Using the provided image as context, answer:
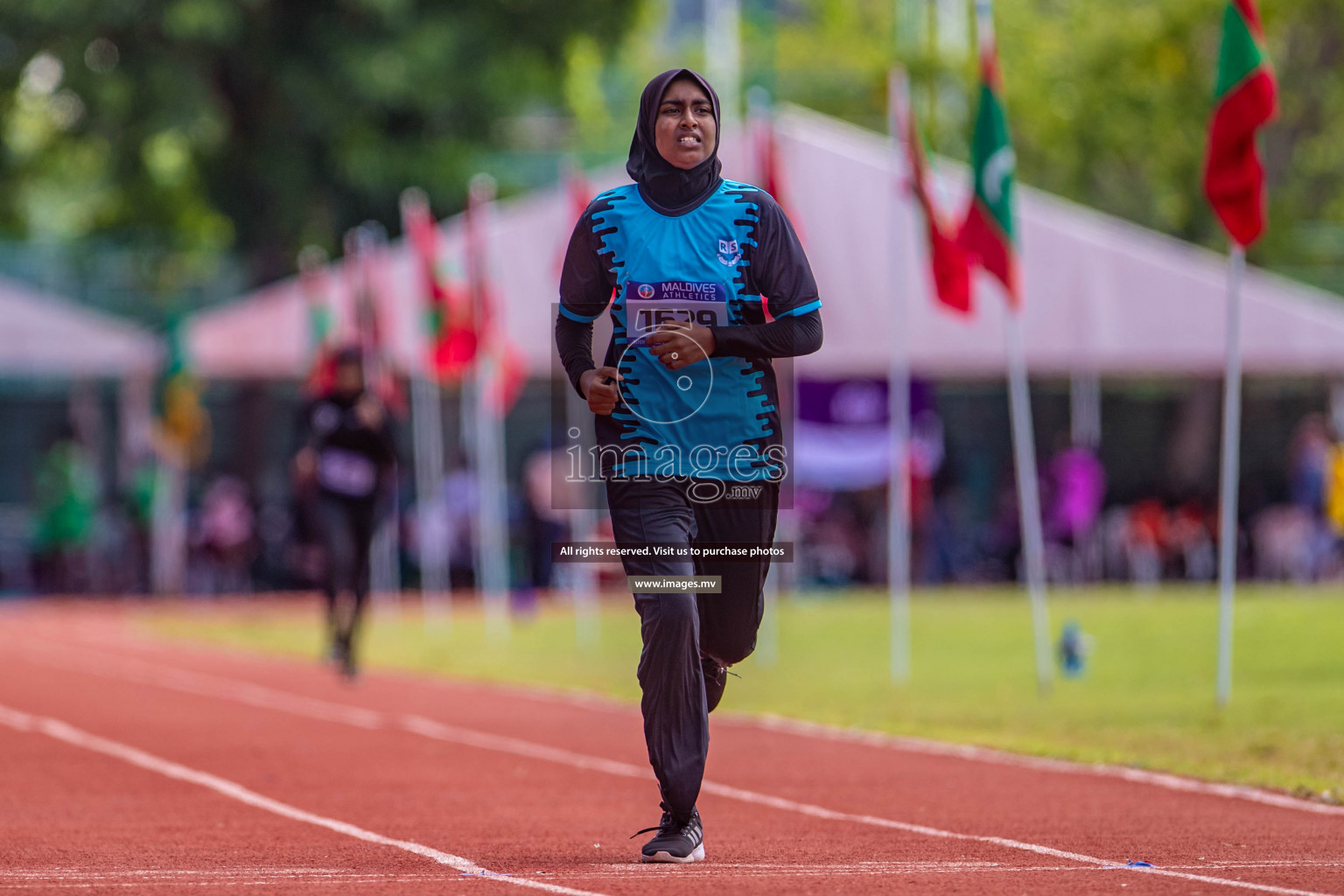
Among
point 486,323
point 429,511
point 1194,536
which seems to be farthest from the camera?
point 1194,536

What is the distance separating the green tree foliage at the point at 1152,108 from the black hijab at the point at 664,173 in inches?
1144

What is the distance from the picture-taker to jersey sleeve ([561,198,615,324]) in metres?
7.21

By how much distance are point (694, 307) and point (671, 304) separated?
0.07 m

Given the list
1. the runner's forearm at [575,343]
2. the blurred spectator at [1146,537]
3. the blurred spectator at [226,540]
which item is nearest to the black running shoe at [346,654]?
the runner's forearm at [575,343]

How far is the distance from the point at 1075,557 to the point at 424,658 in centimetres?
1199

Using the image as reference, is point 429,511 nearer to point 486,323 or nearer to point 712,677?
point 486,323

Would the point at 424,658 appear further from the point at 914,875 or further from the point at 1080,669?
the point at 914,875

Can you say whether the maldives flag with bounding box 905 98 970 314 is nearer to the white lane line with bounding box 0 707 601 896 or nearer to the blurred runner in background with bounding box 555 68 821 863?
the white lane line with bounding box 0 707 601 896

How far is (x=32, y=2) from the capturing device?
105 feet

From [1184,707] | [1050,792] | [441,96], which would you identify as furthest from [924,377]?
[1050,792]

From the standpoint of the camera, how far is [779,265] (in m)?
7.18

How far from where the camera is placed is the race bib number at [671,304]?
712 cm

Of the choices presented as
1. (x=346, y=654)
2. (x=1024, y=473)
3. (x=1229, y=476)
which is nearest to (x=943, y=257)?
(x=1024, y=473)

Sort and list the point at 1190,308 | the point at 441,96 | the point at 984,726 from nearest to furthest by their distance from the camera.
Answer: the point at 984,726, the point at 1190,308, the point at 441,96
